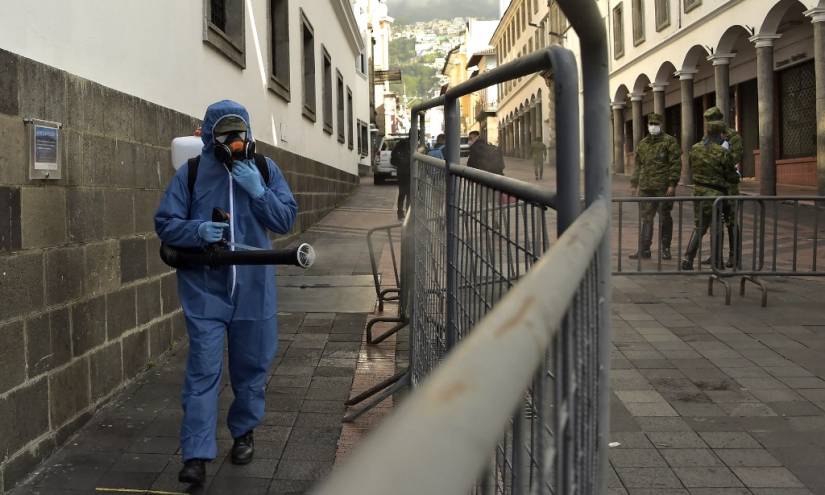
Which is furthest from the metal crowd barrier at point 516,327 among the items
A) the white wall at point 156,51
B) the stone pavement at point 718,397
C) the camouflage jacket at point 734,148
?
the camouflage jacket at point 734,148

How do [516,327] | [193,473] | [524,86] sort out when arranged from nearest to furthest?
1. [516,327]
2. [193,473]
3. [524,86]

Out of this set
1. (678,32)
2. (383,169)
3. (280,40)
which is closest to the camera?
(280,40)

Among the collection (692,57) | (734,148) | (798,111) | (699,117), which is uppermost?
(692,57)

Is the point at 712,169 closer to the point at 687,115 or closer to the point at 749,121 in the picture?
the point at 687,115

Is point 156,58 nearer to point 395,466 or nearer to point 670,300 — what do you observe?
point 670,300

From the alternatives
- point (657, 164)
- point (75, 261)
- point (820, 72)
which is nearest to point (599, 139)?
point (75, 261)

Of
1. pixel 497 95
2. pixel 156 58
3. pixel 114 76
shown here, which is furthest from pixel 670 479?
pixel 497 95

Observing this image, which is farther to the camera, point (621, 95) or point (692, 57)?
point (621, 95)

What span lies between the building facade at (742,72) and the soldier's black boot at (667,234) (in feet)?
27.1

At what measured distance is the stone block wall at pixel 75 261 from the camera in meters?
3.74

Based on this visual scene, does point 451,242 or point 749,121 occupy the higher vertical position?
point 749,121

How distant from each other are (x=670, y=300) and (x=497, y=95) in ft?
214

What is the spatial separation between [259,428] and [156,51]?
3.08 meters

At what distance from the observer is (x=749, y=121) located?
2505 centimetres
